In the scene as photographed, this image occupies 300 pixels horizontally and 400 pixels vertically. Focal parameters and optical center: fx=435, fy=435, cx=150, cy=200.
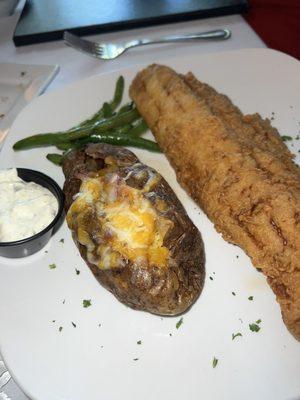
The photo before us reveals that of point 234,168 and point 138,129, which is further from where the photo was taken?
point 138,129

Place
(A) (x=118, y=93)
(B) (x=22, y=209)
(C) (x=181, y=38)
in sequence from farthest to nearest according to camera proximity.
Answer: (C) (x=181, y=38), (A) (x=118, y=93), (B) (x=22, y=209)

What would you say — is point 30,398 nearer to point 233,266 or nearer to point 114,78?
point 233,266

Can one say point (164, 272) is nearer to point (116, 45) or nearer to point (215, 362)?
point (215, 362)

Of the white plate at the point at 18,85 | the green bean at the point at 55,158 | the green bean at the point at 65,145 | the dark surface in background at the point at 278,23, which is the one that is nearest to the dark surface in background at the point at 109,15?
the dark surface in background at the point at 278,23

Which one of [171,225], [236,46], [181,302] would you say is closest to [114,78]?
[236,46]

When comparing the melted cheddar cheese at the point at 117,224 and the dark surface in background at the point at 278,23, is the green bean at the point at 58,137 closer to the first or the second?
the melted cheddar cheese at the point at 117,224

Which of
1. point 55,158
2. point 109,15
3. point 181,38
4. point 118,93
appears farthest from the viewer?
point 109,15

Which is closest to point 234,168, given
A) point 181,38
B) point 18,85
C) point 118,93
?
point 118,93
